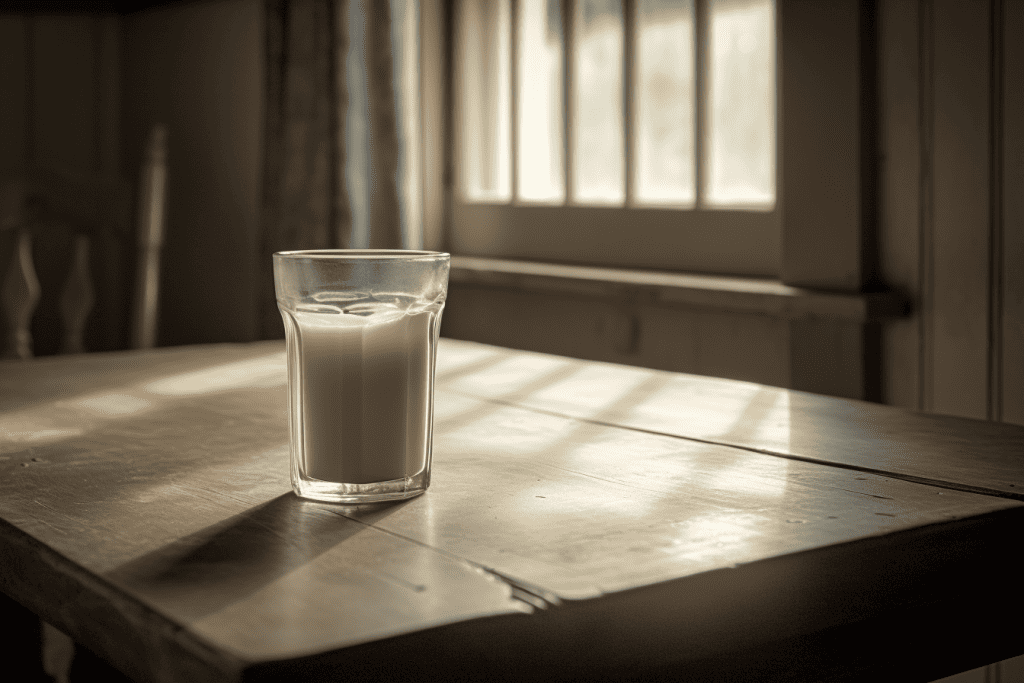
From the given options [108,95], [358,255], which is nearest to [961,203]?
[358,255]

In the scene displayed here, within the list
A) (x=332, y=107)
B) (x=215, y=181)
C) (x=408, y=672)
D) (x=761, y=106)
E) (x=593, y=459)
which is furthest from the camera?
(x=215, y=181)

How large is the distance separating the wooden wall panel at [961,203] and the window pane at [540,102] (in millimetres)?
1033

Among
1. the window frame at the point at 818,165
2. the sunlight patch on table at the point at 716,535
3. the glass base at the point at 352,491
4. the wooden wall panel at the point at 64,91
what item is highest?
the wooden wall panel at the point at 64,91

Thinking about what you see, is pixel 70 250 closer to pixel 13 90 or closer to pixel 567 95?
pixel 13 90

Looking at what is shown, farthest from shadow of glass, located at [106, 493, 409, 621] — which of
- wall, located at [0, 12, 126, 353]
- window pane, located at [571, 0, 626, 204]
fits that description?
wall, located at [0, 12, 126, 353]

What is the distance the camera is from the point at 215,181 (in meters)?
3.30

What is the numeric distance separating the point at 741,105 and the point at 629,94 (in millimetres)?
302

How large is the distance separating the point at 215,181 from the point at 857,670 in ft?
9.78

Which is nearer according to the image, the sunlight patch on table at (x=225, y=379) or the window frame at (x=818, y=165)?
the sunlight patch on table at (x=225, y=379)

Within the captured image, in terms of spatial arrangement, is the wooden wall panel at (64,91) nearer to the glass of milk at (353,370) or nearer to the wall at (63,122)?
the wall at (63,122)

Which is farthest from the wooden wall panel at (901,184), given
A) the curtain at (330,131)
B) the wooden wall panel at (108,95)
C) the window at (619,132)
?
the wooden wall panel at (108,95)

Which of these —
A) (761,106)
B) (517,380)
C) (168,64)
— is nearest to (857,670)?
(517,380)

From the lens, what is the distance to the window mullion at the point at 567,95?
2.52m

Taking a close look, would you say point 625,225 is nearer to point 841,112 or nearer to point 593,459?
point 841,112
